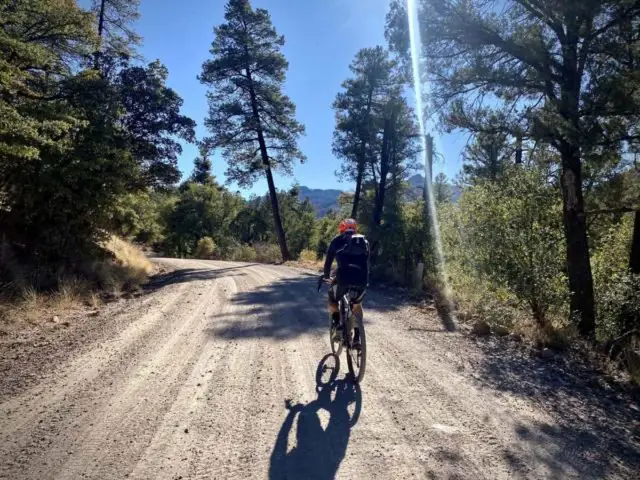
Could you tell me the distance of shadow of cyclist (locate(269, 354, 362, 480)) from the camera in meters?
3.26

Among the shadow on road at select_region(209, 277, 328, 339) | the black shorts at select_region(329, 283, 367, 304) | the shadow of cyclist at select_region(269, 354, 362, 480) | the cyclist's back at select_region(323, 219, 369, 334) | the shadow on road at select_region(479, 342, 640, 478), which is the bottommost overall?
the shadow on road at select_region(479, 342, 640, 478)

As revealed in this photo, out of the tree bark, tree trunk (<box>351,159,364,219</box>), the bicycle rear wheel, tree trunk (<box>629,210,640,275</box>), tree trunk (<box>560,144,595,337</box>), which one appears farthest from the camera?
tree trunk (<box>351,159,364,219</box>)

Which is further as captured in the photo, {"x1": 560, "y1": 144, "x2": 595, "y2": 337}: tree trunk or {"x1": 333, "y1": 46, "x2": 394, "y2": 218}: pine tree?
{"x1": 333, "y1": 46, "x2": 394, "y2": 218}: pine tree

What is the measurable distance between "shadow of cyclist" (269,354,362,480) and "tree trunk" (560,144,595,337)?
5.20m

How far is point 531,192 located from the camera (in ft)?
27.3

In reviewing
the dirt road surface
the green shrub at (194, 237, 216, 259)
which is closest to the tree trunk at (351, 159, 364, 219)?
the green shrub at (194, 237, 216, 259)

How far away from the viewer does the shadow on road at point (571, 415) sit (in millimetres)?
3518

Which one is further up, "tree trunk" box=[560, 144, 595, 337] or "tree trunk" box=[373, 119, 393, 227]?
"tree trunk" box=[373, 119, 393, 227]

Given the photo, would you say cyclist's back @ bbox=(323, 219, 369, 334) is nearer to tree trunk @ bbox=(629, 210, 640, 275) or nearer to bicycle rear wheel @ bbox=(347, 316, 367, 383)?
bicycle rear wheel @ bbox=(347, 316, 367, 383)

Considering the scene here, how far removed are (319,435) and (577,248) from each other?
6409 mm

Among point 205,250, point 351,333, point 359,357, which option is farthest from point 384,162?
point 205,250

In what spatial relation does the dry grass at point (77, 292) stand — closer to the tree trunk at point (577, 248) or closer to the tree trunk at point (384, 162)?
the tree trunk at point (577, 248)

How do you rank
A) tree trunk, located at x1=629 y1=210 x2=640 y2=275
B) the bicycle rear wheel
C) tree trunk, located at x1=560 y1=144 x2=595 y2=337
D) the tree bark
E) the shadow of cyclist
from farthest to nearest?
the tree bark < tree trunk, located at x1=629 y1=210 x2=640 y2=275 < tree trunk, located at x1=560 y1=144 x2=595 y2=337 < the bicycle rear wheel < the shadow of cyclist

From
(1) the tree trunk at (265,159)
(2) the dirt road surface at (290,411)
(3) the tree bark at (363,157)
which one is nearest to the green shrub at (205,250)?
(1) the tree trunk at (265,159)
